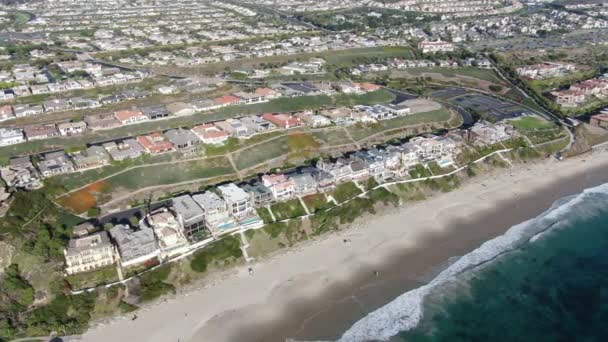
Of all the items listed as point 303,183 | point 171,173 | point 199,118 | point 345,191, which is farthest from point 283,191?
point 199,118

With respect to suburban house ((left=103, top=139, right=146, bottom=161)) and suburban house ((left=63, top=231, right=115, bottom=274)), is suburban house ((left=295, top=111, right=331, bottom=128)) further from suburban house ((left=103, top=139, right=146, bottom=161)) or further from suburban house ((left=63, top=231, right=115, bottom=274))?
suburban house ((left=63, top=231, right=115, bottom=274))

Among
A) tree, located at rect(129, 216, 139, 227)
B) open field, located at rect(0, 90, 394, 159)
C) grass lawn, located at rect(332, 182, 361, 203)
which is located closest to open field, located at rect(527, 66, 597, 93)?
open field, located at rect(0, 90, 394, 159)

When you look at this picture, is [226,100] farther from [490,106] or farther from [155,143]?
[490,106]

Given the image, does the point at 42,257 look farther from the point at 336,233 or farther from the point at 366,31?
the point at 366,31

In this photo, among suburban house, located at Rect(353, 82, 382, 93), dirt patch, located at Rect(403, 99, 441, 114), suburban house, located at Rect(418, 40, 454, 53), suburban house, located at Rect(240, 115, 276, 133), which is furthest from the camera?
suburban house, located at Rect(418, 40, 454, 53)

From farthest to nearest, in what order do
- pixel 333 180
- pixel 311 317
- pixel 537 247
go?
1. pixel 333 180
2. pixel 537 247
3. pixel 311 317

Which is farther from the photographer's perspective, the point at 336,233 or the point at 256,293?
the point at 336,233

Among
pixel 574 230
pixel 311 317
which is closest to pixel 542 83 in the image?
pixel 574 230
